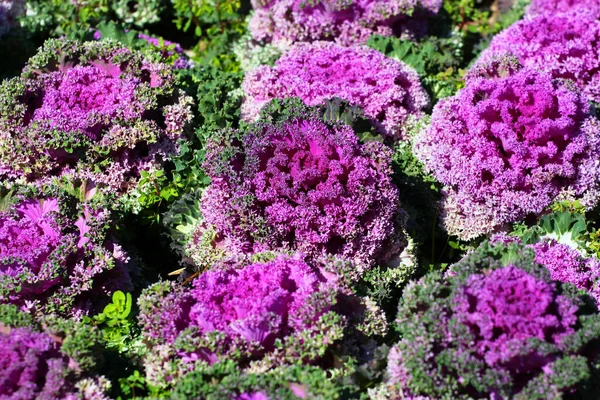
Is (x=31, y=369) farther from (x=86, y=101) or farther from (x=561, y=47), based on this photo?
(x=561, y=47)

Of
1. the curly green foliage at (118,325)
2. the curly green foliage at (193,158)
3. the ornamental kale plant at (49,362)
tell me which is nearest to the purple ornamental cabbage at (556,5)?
the curly green foliage at (193,158)

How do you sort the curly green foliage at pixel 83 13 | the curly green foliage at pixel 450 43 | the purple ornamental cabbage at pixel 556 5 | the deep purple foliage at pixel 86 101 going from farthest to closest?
1. the curly green foliage at pixel 83 13
2. the purple ornamental cabbage at pixel 556 5
3. the curly green foliage at pixel 450 43
4. the deep purple foliage at pixel 86 101

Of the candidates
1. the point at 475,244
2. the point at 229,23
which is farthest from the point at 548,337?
the point at 229,23

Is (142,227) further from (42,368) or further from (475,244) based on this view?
(475,244)

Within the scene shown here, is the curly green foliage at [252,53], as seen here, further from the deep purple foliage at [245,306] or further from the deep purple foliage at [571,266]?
the deep purple foliage at [571,266]

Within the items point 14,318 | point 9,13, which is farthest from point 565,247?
point 9,13

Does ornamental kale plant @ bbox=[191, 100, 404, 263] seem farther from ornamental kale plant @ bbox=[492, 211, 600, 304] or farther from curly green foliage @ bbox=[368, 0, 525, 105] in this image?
curly green foliage @ bbox=[368, 0, 525, 105]
